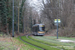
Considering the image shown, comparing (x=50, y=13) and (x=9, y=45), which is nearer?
(x=9, y=45)

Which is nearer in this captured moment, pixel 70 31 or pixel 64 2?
pixel 70 31

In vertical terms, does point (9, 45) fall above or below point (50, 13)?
below

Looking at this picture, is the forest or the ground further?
the forest

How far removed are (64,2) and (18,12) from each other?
1578 cm

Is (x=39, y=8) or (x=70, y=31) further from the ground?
(x=39, y=8)

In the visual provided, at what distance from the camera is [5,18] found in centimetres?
3284

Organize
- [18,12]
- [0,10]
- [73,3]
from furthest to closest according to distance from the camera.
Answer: [18,12] → [73,3] → [0,10]

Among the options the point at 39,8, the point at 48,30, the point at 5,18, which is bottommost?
the point at 48,30

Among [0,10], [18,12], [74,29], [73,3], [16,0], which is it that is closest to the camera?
[74,29]

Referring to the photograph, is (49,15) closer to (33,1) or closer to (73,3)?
(33,1)

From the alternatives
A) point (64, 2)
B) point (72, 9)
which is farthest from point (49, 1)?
point (72, 9)

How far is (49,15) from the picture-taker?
41312mm

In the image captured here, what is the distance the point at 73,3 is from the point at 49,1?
9819 millimetres

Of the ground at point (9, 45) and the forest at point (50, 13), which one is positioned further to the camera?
the forest at point (50, 13)
